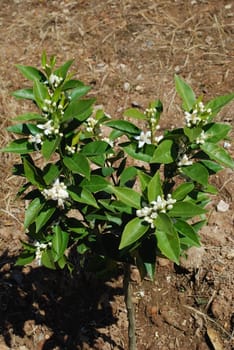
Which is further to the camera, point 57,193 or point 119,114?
point 119,114

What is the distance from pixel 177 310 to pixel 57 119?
56.0 inches

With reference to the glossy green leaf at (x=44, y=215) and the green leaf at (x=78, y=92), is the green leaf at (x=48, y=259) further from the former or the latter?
the green leaf at (x=78, y=92)

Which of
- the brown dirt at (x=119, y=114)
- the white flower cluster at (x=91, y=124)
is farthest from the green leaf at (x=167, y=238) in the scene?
the brown dirt at (x=119, y=114)

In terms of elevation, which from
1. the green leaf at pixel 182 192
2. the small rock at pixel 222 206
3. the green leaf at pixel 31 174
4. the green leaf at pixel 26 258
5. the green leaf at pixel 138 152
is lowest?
the small rock at pixel 222 206

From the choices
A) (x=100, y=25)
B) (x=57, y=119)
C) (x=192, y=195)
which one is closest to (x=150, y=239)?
(x=192, y=195)

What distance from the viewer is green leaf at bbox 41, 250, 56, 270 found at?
1.88m

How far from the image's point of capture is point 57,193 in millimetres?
1664

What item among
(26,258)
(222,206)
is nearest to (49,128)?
(26,258)

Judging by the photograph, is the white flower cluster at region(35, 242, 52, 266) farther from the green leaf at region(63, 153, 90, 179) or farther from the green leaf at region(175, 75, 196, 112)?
the green leaf at region(175, 75, 196, 112)

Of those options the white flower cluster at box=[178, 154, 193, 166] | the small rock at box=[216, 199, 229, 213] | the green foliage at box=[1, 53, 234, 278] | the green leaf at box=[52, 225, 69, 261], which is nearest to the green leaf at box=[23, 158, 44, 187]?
the green foliage at box=[1, 53, 234, 278]

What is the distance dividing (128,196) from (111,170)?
11.3 inches

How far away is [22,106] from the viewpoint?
12.2 ft

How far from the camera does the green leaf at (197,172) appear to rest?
1631 mm

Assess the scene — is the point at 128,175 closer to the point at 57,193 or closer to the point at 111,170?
the point at 111,170
